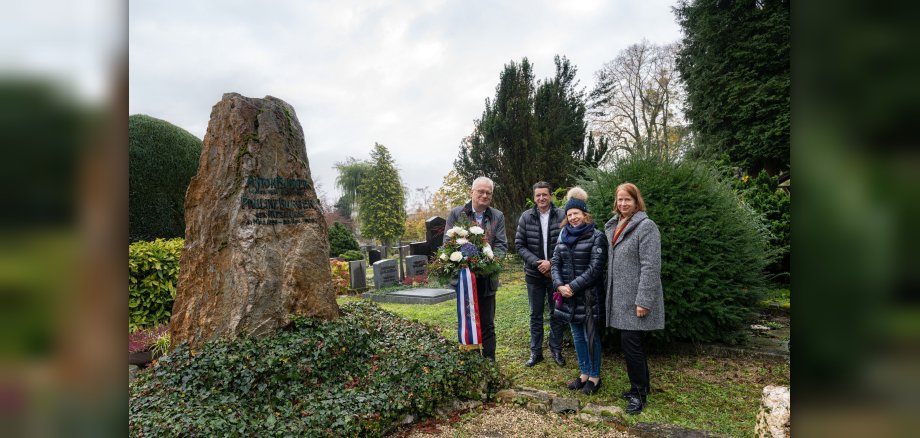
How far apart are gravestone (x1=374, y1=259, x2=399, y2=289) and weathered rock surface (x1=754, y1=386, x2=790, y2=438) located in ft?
33.5

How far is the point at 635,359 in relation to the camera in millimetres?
4141

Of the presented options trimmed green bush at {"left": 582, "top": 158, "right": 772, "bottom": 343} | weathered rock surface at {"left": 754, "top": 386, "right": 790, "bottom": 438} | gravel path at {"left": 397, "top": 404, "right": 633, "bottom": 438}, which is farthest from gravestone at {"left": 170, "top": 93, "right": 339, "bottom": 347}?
weathered rock surface at {"left": 754, "top": 386, "right": 790, "bottom": 438}

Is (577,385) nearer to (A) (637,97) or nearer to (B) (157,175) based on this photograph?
(B) (157,175)

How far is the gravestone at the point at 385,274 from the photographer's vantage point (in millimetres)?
12117

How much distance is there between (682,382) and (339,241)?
12498mm

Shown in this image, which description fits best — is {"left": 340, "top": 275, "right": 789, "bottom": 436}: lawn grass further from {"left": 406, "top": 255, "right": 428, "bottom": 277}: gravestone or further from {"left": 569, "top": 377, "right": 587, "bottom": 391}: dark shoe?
{"left": 406, "top": 255, "right": 428, "bottom": 277}: gravestone

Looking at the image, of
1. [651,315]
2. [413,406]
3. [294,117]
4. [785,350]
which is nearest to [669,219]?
[651,315]

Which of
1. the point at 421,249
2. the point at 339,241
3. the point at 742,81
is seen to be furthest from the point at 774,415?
the point at 742,81

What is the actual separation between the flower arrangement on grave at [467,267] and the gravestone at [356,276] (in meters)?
7.82

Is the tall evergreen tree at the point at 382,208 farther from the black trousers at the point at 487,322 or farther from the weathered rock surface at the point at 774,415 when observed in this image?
the weathered rock surface at the point at 774,415
